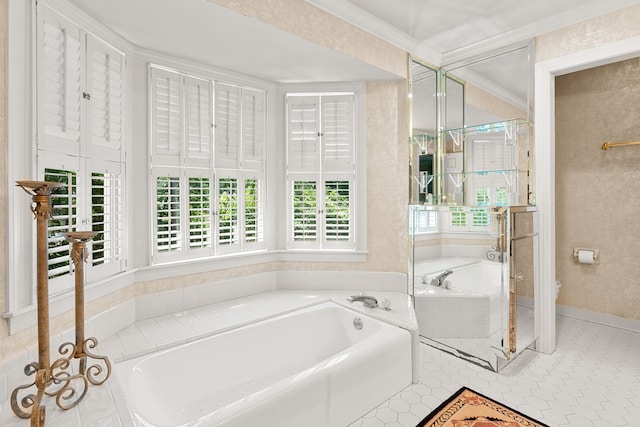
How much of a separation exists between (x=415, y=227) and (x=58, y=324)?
2.50 meters

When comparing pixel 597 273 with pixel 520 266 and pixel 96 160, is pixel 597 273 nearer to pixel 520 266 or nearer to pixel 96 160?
pixel 520 266

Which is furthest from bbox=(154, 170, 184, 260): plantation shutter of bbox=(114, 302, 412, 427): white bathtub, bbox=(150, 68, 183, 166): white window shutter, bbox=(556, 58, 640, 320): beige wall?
bbox=(556, 58, 640, 320): beige wall

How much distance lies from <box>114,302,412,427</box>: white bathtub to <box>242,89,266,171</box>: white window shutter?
1.31 m

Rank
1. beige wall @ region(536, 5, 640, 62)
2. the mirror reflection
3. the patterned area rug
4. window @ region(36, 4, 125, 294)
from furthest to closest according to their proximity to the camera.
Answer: the mirror reflection < beige wall @ region(536, 5, 640, 62) < the patterned area rug < window @ region(36, 4, 125, 294)

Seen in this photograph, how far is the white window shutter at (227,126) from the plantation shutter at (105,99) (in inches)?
27.2

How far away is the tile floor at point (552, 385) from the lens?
183cm

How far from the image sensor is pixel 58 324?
172cm

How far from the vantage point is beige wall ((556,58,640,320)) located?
2996mm

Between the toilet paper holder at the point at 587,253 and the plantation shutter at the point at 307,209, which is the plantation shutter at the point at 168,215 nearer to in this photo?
the plantation shutter at the point at 307,209

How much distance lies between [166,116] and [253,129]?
0.70m

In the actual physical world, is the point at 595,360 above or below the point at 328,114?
below

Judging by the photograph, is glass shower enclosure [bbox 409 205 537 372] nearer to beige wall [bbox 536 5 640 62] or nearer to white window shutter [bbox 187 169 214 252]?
beige wall [bbox 536 5 640 62]

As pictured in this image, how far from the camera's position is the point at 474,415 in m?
1.84

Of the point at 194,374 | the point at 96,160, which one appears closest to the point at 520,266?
the point at 194,374
